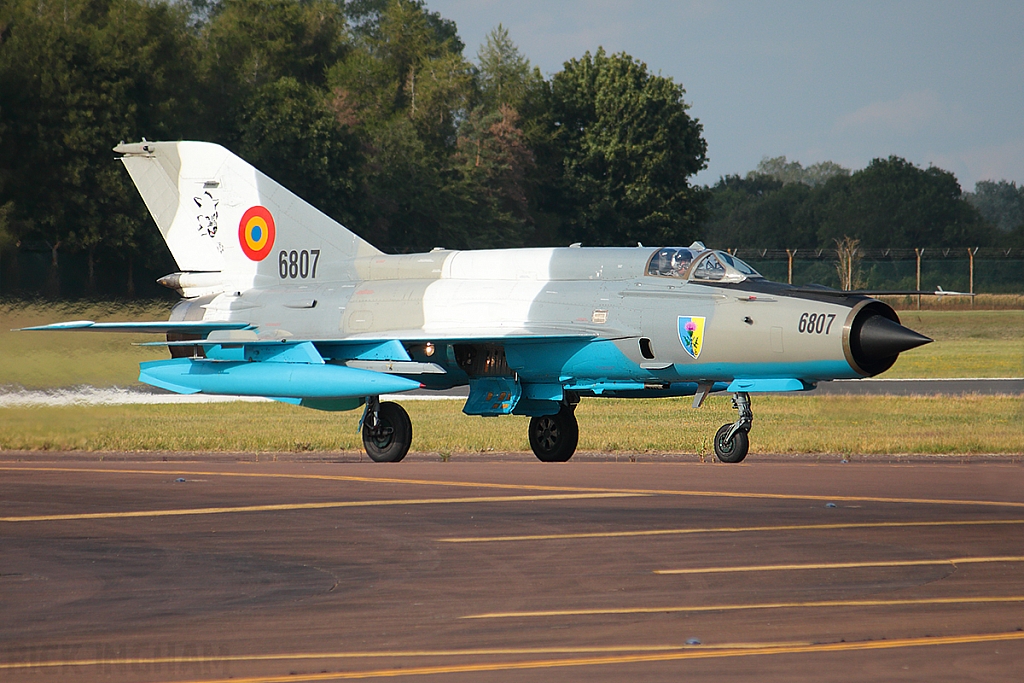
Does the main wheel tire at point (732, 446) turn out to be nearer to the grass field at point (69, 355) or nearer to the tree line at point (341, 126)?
the grass field at point (69, 355)

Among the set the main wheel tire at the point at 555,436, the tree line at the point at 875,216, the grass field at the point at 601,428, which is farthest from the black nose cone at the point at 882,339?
the tree line at the point at 875,216

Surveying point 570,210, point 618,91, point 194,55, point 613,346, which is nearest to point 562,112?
point 618,91

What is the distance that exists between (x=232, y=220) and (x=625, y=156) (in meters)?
52.2

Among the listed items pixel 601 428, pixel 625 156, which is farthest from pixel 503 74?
pixel 601 428

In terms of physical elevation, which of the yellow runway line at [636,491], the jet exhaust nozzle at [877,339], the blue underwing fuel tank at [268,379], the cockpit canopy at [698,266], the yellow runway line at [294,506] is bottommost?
the yellow runway line at [636,491]

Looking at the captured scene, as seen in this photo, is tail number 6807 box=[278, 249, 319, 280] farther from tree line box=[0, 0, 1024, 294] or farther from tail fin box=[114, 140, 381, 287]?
tree line box=[0, 0, 1024, 294]

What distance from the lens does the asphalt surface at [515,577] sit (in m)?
7.09

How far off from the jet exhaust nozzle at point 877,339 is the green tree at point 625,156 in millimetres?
53526

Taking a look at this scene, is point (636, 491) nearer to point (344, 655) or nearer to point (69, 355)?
point (344, 655)

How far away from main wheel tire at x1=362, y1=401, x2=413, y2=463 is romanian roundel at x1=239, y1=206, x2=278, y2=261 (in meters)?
3.85

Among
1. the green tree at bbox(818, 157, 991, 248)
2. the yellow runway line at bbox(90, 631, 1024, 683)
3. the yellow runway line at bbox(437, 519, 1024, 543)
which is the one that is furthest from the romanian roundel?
the green tree at bbox(818, 157, 991, 248)

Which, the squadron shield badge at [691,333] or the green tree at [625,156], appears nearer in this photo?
the squadron shield badge at [691,333]

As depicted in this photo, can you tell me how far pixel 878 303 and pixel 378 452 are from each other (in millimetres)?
7348

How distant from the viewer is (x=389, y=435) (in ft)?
61.5
